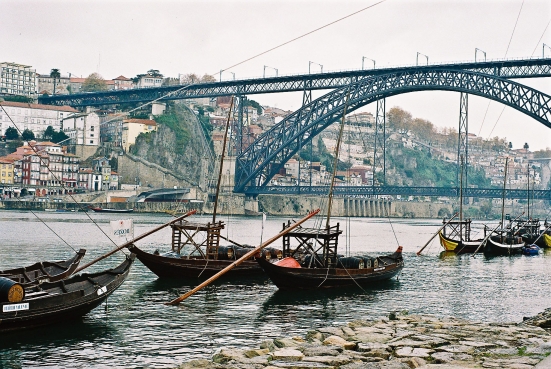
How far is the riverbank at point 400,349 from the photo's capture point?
1196 cm

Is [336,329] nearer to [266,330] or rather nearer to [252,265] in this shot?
[266,330]

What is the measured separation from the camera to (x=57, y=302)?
54.3 ft

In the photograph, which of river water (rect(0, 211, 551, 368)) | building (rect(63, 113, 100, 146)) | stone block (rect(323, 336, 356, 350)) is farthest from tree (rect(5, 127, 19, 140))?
stone block (rect(323, 336, 356, 350))

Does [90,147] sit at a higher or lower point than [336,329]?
higher

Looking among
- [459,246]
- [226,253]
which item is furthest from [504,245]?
[226,253]

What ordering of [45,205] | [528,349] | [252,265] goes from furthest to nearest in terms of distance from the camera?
[45,205] → [252,265] → [528,349]

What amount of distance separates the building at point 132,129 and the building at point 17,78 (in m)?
40.8

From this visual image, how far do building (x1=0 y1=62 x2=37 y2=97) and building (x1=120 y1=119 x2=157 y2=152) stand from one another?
134ft

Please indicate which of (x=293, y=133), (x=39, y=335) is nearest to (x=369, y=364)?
(x=39, y=335)

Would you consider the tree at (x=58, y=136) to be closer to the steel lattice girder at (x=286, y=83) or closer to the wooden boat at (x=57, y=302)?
the steel lattice girder at (x=286, y=83)

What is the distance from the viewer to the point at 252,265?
93.7 ft

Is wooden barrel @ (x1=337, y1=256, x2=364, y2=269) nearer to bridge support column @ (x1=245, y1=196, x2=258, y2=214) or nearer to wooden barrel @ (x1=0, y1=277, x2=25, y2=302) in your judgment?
wooden barrel @ (x1=0, y1=277, x2=25, y2=302)

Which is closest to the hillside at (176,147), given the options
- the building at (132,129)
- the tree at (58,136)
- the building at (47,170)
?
the building at (132,129)

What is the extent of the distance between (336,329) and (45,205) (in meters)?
88.3
